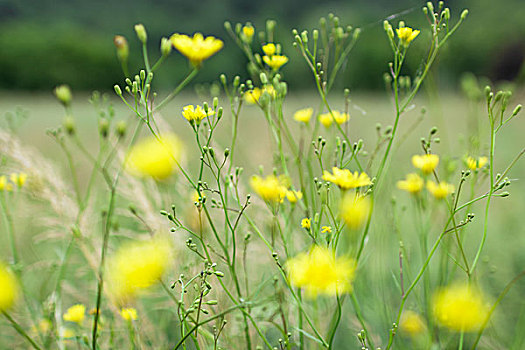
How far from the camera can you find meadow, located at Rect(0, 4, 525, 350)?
44 centimetres

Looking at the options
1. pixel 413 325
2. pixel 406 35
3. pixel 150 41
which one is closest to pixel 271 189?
pixel 406 35

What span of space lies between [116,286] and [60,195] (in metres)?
0.29

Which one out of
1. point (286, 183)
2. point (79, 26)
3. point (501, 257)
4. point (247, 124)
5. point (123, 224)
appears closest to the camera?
point (286, 183)

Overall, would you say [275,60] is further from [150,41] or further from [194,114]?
[150,41]

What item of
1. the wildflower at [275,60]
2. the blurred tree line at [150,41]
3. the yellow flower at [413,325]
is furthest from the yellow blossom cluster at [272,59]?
the blurred tree line at [150,41]

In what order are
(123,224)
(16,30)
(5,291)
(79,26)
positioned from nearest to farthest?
(5,291) → (123,224) → (16,30) → (79,26)

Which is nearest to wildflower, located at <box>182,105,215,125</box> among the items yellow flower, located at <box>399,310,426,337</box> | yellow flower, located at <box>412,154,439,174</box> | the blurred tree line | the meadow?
the meadow

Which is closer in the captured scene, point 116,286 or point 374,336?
point 116,286

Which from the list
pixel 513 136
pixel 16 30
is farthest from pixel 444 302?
pixel 16 30

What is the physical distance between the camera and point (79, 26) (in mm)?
12422

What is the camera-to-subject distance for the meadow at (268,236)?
0.44m

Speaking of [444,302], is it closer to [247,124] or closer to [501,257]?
[501,257]

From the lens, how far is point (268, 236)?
0.95m

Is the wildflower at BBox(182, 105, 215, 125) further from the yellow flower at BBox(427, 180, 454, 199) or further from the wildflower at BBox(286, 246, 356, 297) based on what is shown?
the yellow flower at BBox(427, 180, 454, 199)
